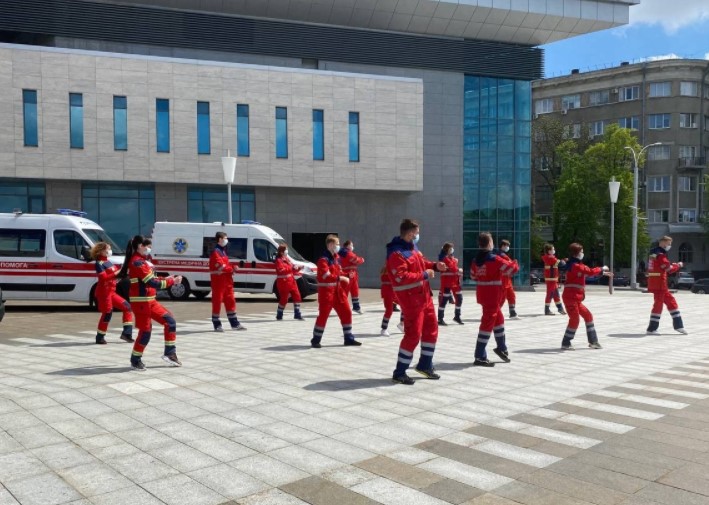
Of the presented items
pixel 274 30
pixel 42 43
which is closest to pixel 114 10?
pixel 42 43

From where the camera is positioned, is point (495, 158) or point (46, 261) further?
point (495, 158)

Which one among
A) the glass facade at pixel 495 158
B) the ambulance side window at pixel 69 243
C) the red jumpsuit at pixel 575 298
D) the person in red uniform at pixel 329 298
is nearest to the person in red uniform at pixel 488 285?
the red jumpsuit at pixel 575 298

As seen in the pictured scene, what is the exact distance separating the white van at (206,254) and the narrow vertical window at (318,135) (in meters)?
12.4

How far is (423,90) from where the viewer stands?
3659 cm

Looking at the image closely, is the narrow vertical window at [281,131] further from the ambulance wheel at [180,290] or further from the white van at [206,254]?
the ambulance wheel at [180,290]

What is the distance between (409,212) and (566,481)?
3200cm

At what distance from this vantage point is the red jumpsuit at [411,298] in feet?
26.3

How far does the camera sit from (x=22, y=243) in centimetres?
1753

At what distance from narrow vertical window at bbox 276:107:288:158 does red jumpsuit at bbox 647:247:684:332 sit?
72.3 ft

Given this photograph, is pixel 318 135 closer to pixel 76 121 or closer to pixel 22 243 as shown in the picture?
pixel 76 121

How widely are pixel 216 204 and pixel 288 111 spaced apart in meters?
5.77

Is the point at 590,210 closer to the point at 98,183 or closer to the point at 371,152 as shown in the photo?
the point at 371,152

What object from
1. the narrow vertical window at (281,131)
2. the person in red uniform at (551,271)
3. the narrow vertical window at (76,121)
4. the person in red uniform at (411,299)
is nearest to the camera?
the person in red uniform at (411,299)

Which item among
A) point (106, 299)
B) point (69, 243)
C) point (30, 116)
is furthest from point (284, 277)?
point (30, 116)
